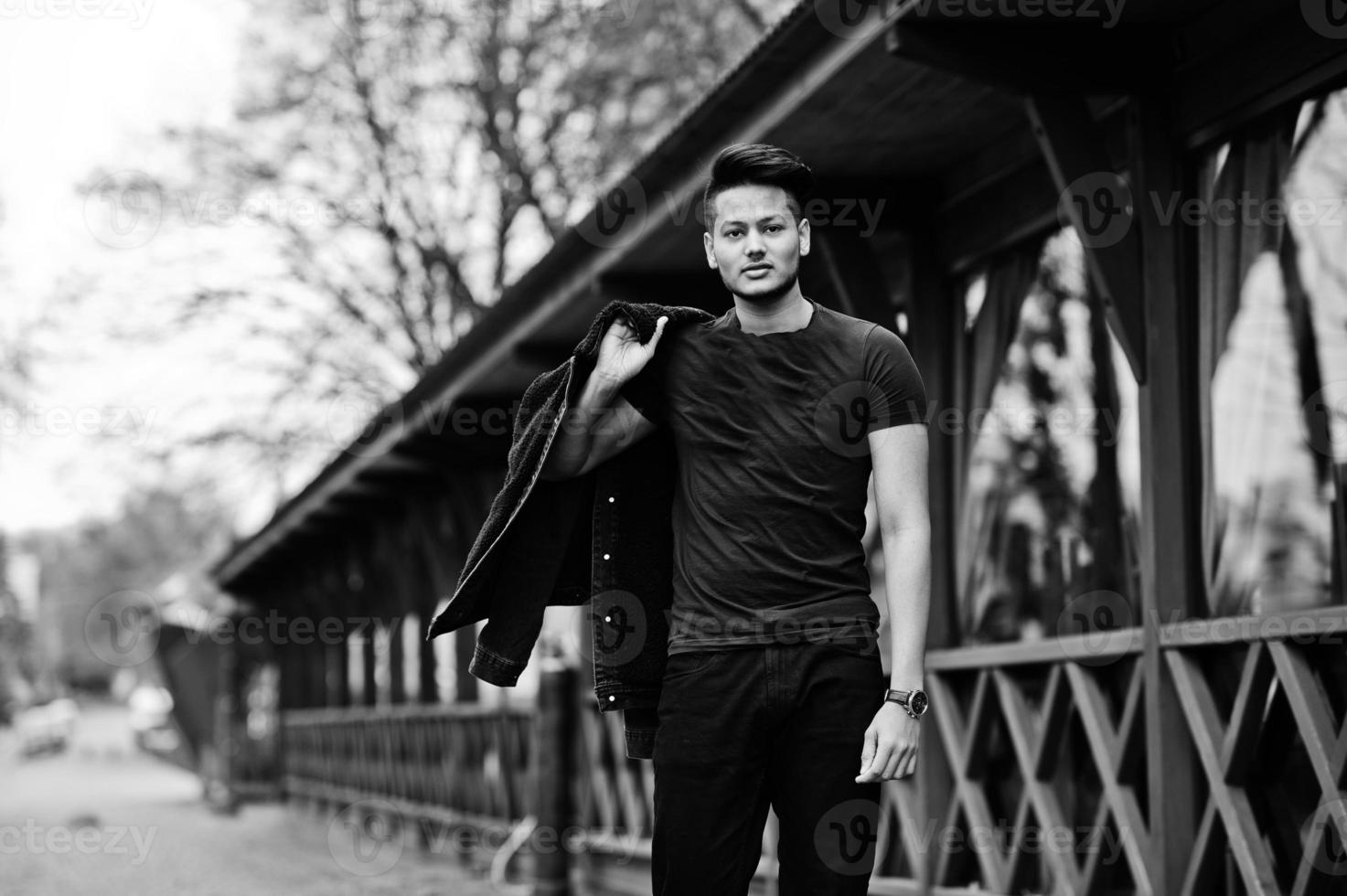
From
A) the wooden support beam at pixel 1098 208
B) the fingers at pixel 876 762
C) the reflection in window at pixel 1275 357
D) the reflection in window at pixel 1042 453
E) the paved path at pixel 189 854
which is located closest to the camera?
the fingers at pixel 876 762

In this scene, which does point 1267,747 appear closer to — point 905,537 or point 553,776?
point 905,537

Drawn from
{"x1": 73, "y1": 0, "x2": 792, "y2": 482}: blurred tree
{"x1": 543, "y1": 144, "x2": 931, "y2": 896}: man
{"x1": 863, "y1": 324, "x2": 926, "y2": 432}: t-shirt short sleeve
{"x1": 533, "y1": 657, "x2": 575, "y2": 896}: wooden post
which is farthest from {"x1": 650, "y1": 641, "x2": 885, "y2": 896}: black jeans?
{"x1": 73, "y1": 0, "x2": 792, "y2": 482}: blurred tree

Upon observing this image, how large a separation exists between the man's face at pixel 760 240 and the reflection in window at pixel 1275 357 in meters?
2.56

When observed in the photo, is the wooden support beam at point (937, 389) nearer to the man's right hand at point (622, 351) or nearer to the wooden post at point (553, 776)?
the wooden post at point (553, 776)

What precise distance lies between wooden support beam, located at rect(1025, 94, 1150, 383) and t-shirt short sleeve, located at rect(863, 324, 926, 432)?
2.79m

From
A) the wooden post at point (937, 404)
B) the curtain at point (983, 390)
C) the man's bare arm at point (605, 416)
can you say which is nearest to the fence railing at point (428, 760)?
the wooden post at point (937, 404)

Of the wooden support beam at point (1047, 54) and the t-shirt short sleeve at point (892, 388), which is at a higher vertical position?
the wooden support beam at point (1047, 54)

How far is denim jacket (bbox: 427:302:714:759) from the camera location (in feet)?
11.8

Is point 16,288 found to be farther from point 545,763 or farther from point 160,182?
point 545,763

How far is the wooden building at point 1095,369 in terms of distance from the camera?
558cm

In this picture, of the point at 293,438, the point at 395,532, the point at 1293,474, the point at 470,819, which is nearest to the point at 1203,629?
the point at 1293,474

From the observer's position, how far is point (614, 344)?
3.61 m

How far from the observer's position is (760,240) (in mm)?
3465

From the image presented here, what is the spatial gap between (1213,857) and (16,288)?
2329 cm
